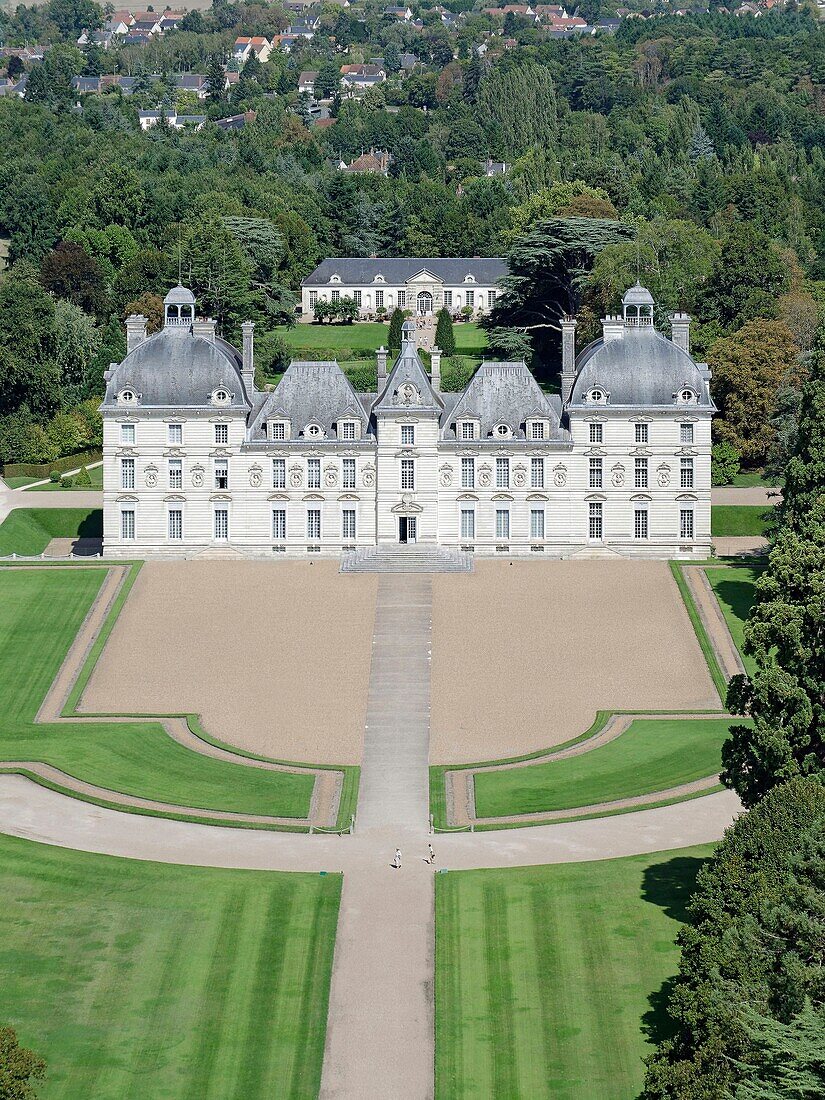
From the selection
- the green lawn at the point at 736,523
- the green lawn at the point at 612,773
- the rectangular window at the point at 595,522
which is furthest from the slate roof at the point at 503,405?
the green lawn at the point at 612,773

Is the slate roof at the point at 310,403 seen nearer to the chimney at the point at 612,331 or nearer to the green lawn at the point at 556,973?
the chimney at the point at 612,331

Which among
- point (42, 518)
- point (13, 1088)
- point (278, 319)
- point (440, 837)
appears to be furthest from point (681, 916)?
point (278, 319)

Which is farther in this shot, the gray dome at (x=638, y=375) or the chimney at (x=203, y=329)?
the chimney at (x=203, y=329)

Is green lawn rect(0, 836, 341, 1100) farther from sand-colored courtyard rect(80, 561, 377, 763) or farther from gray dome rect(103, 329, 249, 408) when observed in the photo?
gray dome rect(103, 329, 249, 408)

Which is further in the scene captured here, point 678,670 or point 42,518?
point 42,518

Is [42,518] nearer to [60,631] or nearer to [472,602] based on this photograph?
[60,631]

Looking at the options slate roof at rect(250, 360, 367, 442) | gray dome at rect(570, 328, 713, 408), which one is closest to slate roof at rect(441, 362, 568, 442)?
gray dome at rect(570, 328, 713, 408)
